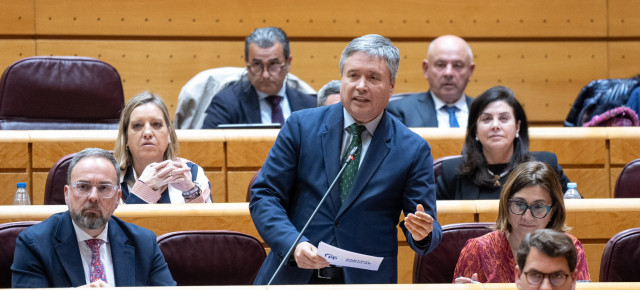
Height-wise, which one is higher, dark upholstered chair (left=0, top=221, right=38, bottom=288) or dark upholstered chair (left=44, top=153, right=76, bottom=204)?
dark upholstered chair (left=44, top=153, right=76, bottom=204)

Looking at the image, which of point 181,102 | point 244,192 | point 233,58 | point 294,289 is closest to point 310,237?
point 294,289

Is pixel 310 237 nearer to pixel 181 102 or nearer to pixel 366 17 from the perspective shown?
pixel 181 102

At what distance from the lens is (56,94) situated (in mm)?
3279

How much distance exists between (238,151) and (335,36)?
5.16 feet

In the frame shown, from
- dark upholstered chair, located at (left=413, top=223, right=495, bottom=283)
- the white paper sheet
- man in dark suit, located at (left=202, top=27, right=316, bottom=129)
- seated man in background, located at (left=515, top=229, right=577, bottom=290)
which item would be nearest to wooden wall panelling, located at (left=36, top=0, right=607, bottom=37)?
man in dark suit, located at (left=202, top=27, right=316, bottom=129)

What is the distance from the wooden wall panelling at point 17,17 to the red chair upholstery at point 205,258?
8.14 feet

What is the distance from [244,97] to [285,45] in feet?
0.86

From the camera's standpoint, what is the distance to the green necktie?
5.87 feet

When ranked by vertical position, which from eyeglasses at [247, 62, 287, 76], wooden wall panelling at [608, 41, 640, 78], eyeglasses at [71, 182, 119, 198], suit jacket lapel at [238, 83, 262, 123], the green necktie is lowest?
eyeglasses at [71, 182, 119, 198]

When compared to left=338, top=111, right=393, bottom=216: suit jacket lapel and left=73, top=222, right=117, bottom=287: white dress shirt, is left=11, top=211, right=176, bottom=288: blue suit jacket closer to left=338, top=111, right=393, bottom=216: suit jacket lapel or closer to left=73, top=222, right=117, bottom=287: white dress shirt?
left=73, top=222, right=117, bottom=287: white dress shirt

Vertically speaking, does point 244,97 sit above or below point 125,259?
above

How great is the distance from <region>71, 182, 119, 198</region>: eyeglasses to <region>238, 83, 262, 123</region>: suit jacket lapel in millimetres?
1443

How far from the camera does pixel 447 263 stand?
2.17 meters

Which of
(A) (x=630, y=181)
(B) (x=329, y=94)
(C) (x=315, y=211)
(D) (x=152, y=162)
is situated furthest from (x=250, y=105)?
(C) (x=315, y=211)
